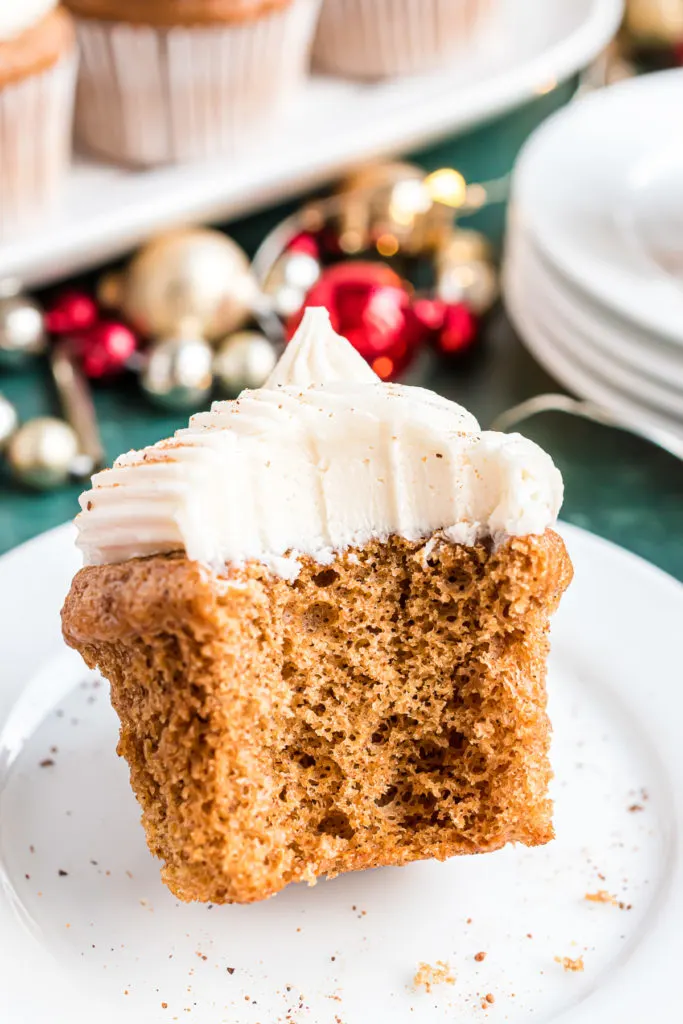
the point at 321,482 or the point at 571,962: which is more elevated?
the point at 321,482

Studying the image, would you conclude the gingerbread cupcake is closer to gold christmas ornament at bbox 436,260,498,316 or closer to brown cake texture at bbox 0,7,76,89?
brown cake texture at bbox 0,7,76,89

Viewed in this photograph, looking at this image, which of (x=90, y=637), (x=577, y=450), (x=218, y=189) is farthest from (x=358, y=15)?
(x=90, y=637)

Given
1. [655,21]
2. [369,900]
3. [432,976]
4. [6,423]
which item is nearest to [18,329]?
[6,423]

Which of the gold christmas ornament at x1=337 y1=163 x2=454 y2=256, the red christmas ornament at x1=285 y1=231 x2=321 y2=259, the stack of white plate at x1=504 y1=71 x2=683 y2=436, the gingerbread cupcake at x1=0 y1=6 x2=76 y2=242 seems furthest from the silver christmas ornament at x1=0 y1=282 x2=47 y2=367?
the stack of white plate at x1=504 y1=71 x2=683 y2=436

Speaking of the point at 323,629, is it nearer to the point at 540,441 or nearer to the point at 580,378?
the point at 580,378

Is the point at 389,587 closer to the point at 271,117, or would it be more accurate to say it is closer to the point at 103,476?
the point at 103,476

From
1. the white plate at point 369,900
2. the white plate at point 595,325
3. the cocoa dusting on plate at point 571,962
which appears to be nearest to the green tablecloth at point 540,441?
the white plate at point 595,325
